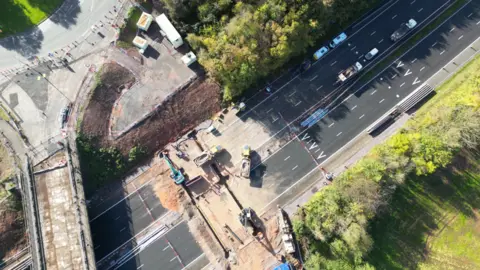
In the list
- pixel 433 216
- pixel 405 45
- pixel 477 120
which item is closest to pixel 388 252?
pixel 433 216

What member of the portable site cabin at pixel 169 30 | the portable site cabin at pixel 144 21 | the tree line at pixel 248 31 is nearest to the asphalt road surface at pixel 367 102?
the tree line at pixel 248 31

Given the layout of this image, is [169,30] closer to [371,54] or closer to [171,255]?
[371,54]

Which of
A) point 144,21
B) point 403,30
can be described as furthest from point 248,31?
point 403,30

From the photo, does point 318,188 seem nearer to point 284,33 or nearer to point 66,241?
point 284,33

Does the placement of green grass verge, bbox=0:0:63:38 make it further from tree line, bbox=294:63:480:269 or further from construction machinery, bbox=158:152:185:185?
tree line, bbox=294:63:480:269

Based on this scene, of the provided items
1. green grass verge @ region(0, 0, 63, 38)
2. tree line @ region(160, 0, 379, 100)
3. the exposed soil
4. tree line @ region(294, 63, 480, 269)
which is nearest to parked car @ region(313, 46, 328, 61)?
tree line @ region(160, 0, 379, 100)

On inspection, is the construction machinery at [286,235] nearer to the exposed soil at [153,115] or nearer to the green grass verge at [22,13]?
the exposed soil at [153,115]
